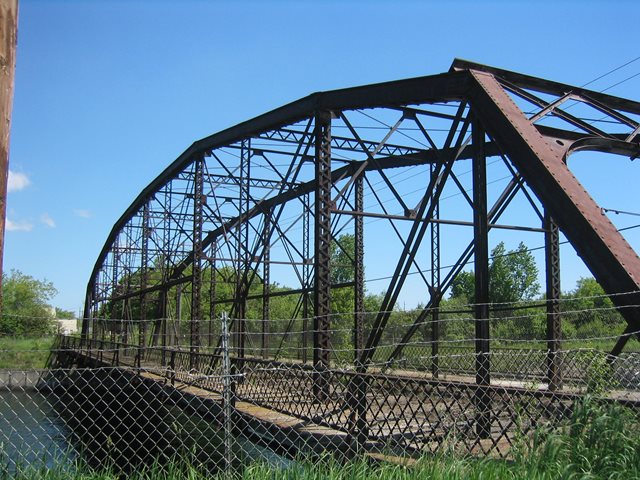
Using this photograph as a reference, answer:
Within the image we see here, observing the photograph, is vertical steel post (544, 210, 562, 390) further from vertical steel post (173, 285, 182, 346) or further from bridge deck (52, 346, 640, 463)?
vertical steel post (173, 285, 182, 346)

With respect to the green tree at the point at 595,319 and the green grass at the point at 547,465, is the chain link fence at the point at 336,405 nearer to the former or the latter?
the green grass at the point at 547,465

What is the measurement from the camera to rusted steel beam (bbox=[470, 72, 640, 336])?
309 inches

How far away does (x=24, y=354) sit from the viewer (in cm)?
4959

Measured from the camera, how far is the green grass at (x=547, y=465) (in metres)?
4.61

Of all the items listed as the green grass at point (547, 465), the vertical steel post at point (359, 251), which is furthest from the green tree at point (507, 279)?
the green grass at point (547, 465)

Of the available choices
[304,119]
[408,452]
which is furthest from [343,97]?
[408,452]

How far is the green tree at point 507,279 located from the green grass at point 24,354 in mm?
37208

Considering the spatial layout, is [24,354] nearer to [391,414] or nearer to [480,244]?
[391,414]

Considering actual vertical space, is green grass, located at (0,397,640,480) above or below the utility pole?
below

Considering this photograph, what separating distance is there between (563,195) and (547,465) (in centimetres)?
501

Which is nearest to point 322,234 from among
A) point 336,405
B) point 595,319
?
point 336,405

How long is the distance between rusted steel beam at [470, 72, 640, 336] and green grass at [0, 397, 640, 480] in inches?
108

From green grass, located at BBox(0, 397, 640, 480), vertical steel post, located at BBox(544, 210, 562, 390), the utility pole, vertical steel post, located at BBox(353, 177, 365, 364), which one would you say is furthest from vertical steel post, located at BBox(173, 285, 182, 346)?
the utility pole

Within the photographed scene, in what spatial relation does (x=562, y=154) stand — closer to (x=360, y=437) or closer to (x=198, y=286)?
(x=360, y=437)
